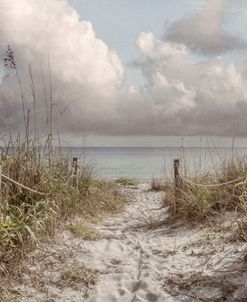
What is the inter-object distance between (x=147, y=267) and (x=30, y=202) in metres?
1.65

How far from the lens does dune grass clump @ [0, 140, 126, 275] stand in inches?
178

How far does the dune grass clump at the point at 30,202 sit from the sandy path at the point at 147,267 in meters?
0.26

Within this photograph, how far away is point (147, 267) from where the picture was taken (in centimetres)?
508

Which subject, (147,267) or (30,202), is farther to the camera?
(30,202)

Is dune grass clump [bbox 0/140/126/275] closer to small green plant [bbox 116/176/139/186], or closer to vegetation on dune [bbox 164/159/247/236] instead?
vegetation on dune [bbox 164/159/247/236]

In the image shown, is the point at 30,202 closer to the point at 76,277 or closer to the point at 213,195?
the point at 76,277

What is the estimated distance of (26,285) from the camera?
434cm

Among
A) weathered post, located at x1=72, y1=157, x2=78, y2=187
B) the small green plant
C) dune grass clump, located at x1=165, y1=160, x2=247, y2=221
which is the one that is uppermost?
weathered post, located at x1=72, y1=157, x2=78, y2=187

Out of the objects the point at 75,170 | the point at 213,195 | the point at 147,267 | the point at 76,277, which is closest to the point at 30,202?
the point at 76,277

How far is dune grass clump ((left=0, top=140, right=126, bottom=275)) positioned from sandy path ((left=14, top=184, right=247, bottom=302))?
0.26 m

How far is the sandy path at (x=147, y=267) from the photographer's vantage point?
4.27 metres

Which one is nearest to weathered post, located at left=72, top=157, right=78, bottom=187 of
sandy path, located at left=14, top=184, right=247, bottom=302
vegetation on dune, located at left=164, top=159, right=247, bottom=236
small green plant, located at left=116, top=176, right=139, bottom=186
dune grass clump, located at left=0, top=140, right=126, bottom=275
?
dune grass clump, located at left=0, top=140, right=126, bottom=275

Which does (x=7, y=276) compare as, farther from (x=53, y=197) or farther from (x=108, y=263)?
(x=53, y=197)

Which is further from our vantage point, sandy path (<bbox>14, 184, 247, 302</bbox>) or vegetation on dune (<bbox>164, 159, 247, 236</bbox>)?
vegetation on dune (<bbox>164, 159, 247, 236</bbox>)
